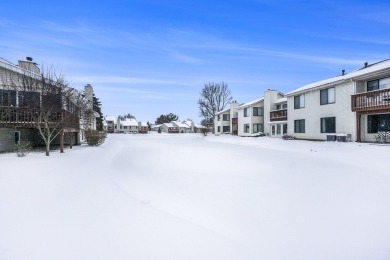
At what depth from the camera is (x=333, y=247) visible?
3.85m

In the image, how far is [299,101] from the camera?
29.2m

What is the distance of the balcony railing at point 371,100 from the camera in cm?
1773

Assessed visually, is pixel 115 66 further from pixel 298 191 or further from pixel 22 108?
pixel 298 191

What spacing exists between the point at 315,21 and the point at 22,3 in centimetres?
2089

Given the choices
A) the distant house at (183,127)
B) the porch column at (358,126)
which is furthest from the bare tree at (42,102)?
the distant house at (183,127)

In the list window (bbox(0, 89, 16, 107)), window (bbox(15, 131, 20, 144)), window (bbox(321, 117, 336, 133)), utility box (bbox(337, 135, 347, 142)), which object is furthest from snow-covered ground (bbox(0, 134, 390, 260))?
window (bbox(321, 117, 336, 133))

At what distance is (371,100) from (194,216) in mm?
20552

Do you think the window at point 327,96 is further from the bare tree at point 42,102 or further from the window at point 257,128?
the bare tree at point 42,102

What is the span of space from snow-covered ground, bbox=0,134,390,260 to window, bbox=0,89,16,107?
33.5 feet

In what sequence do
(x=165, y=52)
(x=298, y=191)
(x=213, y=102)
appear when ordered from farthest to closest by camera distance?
(x=213, y=102)
(x=165, y=52)
(x=298, y=191)

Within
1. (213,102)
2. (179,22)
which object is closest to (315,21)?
(179,22)

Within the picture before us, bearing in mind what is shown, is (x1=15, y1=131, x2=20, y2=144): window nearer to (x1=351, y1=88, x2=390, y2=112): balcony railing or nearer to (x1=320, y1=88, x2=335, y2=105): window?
(x1=351, y1=88, x2=390, y2=112): balcony railing

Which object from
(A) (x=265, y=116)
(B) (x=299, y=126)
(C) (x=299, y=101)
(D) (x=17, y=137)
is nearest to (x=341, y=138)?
(B) (x=299, y=126)

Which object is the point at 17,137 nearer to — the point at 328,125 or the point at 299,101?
the point at 328,125
